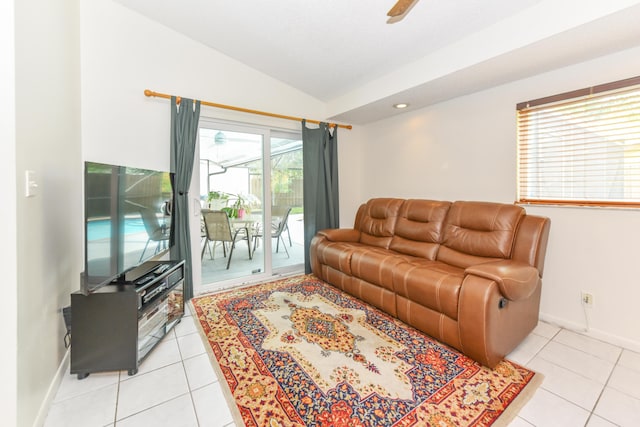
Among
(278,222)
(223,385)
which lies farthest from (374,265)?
(278,222)

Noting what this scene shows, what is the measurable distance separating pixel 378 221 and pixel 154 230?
7.80ft

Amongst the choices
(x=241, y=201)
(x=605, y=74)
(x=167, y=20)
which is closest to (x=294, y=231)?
(x=241, y=201)

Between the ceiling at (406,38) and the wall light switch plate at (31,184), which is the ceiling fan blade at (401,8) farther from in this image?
the wall light switch plate at (31,184)

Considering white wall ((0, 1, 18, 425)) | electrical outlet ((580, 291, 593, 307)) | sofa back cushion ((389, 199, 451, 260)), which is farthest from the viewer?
sofa back cushion ((389, 199, 451, 260))

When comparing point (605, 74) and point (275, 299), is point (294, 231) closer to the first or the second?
point (275, 299)

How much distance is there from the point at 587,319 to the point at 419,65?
260 cm

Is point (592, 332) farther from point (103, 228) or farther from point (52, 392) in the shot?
point (52, 392)

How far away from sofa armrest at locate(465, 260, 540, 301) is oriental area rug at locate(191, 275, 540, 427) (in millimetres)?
496

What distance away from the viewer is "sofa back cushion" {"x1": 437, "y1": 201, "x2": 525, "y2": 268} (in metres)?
2.31

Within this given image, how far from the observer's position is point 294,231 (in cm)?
396

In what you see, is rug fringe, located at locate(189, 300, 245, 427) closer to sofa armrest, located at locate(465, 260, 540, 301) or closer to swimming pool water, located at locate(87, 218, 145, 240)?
swimming pool water, located at locate(87, 218, 145, 240)

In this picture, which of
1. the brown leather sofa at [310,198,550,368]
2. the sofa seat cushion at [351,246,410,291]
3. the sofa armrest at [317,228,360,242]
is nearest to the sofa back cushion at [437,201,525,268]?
the brown leather sofa at [310,198,550,368]

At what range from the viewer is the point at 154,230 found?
2242mm

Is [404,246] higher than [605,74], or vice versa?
[605,74]
